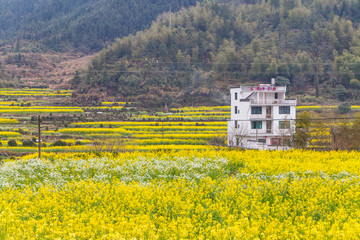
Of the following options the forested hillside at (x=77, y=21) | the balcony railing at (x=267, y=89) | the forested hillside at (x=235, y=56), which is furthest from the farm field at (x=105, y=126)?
the forested hillside at (x=77, y=21)

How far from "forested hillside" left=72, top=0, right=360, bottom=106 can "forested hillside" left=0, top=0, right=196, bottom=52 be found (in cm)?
3562

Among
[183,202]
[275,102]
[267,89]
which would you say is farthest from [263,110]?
[183,202]

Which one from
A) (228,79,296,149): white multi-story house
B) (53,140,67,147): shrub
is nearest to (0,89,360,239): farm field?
(53,140,67,147): shrub

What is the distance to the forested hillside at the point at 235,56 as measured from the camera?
8775cm

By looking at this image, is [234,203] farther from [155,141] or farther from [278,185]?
[155,141]

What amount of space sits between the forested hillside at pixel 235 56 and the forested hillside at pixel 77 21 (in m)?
35.6

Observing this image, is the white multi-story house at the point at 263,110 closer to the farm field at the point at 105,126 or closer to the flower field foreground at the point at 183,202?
the farm field at the point at 105,126

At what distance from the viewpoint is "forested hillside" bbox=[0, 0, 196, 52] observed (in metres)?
150

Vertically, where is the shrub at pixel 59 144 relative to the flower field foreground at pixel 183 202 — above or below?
below

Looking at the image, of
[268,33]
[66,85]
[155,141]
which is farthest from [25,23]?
[155,141]

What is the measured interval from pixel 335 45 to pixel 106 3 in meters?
102

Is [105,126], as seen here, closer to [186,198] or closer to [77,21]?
[186,198]

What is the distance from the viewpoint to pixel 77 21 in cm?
16138

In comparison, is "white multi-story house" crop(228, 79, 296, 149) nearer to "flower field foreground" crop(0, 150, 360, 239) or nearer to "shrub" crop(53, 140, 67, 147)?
"shrub" crop(53, 140, 67, 147)
